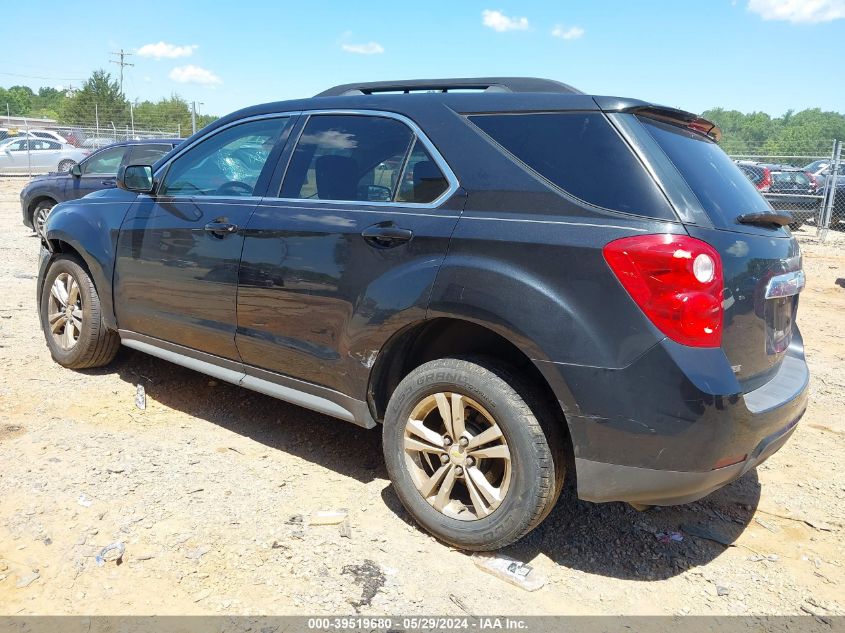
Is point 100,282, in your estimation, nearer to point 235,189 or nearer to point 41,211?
point 235,189

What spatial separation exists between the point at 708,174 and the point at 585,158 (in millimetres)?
543

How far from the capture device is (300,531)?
2990 millimetres

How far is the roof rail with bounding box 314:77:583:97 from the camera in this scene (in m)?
3.00

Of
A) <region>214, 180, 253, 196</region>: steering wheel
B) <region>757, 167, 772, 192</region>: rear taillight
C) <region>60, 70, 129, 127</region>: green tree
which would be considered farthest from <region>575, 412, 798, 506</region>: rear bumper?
<region>60, 70, 129, 127</region>: green tree

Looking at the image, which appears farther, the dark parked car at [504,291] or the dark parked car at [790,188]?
the dark parked car at [790,188]

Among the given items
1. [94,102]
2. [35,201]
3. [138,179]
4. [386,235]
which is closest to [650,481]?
[386,235]

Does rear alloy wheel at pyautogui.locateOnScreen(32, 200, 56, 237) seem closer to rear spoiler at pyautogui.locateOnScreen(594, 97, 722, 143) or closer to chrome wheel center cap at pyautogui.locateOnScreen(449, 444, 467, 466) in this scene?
chrome wheel center cap at pyautogui.locateOnScreen(449, 444, 467, 466)

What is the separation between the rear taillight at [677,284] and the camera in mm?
2311

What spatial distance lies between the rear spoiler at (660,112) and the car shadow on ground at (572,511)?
1.81 meters

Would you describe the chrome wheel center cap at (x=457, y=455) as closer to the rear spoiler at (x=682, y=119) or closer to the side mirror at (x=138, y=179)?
the rear spoiler at (x=682, y=119)

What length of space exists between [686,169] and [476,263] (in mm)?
873

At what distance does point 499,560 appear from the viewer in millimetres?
2842

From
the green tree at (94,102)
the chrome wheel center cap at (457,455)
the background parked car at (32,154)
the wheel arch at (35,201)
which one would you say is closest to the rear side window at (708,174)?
the chrome wheel center cap at (457,455)

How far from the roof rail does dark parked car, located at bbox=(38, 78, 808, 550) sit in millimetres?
12
